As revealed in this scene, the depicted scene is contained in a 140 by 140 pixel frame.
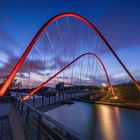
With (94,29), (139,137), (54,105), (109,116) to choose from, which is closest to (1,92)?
(54,105)

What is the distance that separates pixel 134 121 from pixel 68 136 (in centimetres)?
1961

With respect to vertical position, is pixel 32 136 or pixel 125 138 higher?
pixel 32 136

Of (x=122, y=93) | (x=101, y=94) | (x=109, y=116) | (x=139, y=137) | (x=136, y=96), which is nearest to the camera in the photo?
(x=139, y=137)

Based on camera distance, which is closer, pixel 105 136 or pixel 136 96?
pixel 105 136

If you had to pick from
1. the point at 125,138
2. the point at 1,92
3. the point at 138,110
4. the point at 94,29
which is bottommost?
the point at 125,138

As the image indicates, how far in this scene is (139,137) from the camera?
1298 cm

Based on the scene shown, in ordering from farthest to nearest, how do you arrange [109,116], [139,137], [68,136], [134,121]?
[109,116]
[134,121]
[139,137]
[68,136]

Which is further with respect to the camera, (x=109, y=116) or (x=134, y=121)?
(x=109, y=116)

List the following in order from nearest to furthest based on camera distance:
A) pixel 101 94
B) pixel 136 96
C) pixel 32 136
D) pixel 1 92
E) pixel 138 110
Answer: pixel 32 136
pixel 1 92
pixel 138 110
pixel 136 96
pixel 101 94

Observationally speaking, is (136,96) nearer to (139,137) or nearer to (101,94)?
(101,94)

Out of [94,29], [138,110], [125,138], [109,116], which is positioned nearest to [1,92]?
[125,138]

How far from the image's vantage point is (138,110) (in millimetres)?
24859

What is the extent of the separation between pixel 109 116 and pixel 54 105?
10.8 m

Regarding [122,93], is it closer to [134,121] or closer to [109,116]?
[109,116]
